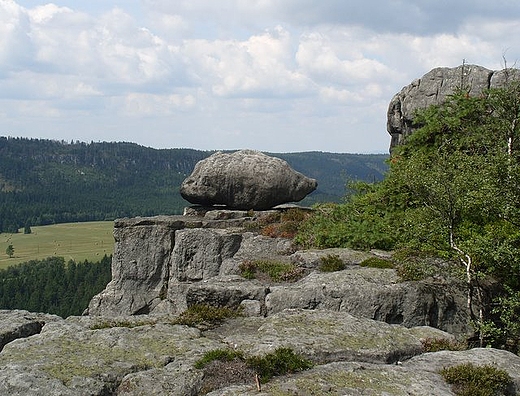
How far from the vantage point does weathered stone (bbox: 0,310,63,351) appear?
9.75m

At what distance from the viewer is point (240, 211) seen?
24125 millimetres

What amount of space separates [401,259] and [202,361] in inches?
332

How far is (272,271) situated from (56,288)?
13725 cm

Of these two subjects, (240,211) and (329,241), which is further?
(240,211)

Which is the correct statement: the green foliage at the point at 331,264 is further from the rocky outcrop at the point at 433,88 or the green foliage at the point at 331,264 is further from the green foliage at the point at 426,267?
the rocky outcrop at the point at 433,88

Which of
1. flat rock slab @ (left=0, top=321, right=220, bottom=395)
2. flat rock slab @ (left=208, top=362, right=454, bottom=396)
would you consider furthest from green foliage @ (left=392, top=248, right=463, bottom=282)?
flat rock slab @ (left=0, top=321, right=220, bottom=395)

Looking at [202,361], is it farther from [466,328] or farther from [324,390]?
[466,328]

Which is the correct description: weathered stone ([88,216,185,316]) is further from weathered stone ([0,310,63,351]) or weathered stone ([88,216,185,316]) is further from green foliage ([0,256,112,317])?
green foliage ([0,256,112,317])

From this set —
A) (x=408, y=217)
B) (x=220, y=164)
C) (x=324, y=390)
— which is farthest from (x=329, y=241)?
(x=324, y=390)

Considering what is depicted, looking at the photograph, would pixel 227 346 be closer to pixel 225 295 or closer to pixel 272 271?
pixel 225 295

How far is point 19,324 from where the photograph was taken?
1026 centimetres

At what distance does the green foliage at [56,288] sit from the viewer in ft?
411

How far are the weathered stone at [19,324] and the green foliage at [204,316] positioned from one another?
283cm

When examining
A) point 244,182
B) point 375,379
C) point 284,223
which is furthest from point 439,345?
point 244,182
